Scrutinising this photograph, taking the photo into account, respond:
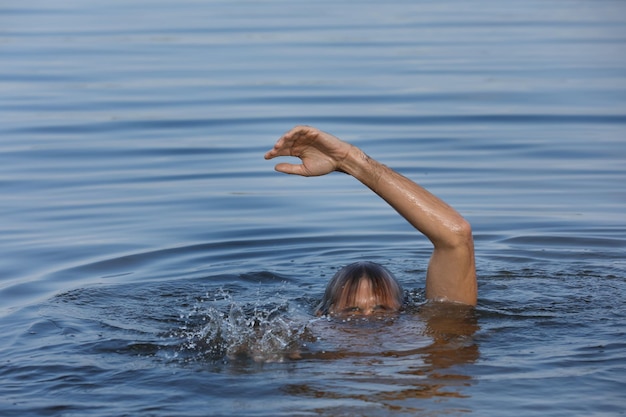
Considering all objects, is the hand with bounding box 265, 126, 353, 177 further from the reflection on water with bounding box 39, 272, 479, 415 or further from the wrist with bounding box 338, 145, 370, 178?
the reflection on water with bounding box 39, 272, 479, 415

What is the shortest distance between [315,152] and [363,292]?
82 centimetres

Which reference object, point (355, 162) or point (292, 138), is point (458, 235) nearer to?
point (355, 162)

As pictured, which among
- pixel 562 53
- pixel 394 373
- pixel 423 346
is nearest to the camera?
pixel 394 373

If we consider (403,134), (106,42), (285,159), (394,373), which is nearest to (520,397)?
(394,373)

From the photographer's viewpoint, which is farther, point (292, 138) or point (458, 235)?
point (458, 235)

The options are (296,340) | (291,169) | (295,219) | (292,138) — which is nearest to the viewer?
(296,340)

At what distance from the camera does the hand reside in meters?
6.07

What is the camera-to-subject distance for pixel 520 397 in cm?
503

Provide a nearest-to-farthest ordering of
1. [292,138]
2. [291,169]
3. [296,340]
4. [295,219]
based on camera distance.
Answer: [296,340], [292,138], [291,169], [295,219]

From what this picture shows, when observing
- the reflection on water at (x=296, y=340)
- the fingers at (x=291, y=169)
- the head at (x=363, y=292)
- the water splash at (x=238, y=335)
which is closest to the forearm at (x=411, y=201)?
the fingers at (x=291, y=169)

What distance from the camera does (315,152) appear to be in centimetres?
619

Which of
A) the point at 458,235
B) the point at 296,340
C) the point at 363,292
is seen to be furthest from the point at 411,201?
the point at 296,340

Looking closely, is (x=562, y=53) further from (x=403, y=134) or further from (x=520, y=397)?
(x=520, y=397)

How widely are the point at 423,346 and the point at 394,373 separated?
48 centimetres
